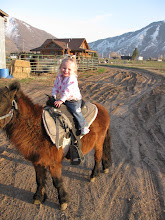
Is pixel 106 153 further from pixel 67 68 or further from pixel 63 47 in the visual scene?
pixel 63 47

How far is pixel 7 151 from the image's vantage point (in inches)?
195

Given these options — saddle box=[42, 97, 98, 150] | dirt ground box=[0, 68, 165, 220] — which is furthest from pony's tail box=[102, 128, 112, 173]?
saddle box=[42, 97, 98, 150]

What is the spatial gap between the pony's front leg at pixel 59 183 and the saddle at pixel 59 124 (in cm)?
40

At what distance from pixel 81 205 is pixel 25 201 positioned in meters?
1.03

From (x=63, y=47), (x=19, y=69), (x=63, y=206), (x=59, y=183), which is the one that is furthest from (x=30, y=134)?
(x=63, y=47)

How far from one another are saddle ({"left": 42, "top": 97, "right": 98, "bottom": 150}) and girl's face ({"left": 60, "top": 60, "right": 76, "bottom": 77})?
501mm

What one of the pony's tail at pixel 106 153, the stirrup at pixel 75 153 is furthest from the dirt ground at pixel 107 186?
the stirrup at pixel 75 153

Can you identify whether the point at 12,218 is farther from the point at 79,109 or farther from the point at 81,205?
the point at 79,109

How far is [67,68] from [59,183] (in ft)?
6.42

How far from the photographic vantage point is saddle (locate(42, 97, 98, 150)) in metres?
2.78

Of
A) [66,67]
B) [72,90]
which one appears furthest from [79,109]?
[66,67]

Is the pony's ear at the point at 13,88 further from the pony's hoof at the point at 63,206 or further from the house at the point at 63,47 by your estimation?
the house at the point at 63,47

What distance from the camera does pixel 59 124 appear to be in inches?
114

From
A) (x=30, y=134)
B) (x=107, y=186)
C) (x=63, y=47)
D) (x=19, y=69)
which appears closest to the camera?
(x=30, y=134)
